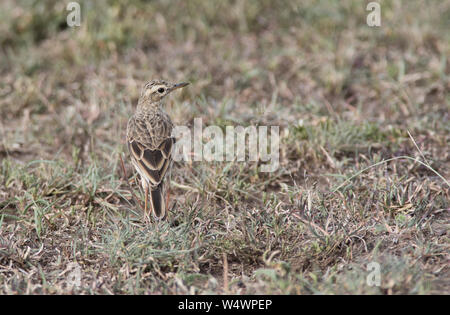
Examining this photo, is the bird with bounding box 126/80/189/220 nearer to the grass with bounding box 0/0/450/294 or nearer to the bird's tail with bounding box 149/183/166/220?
the bird's tail with bounding box 149/183/166/220

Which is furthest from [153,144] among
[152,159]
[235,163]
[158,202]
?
[235,163]

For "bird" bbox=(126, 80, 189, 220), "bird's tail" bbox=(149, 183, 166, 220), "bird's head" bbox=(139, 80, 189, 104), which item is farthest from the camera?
"bird's head" bbox=(139, 80, 189, 104)

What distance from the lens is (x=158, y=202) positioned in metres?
5.34

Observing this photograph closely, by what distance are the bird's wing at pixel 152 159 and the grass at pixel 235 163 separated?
14.9 inches

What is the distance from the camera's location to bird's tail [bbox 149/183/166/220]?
5289 millimetres

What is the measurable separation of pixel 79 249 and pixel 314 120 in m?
3.15

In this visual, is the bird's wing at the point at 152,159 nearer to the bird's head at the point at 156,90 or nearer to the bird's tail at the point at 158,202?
the bird's tail at the point at 158,202

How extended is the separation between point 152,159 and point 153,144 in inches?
8.8

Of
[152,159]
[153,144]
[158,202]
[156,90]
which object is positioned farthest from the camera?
[156,90]

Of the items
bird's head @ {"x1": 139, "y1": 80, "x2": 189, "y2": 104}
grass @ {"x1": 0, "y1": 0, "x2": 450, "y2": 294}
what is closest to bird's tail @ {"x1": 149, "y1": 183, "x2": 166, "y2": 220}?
grass @ {"x1": 0, "y1": 0, "x2": 450, "y2": 294}

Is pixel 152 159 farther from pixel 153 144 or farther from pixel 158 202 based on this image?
pixel 158 202

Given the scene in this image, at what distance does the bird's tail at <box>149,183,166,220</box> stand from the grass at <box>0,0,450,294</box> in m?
0.18
